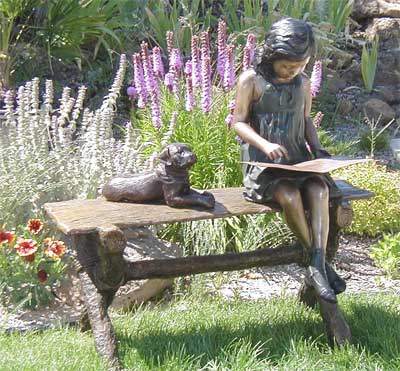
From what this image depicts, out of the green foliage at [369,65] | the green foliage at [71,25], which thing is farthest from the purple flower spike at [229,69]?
the green foliage at [369,65]

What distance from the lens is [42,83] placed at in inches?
Answer: 334

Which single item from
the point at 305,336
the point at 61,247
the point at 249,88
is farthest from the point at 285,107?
the point at 61,247

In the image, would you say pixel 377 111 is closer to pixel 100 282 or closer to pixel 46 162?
pixel 46 162

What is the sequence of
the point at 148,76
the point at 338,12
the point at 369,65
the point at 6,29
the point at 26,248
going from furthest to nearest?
the point at 338,12 → the point at 369,65 → the point at 6,29 → the point at 148,76 → the point at 26,248

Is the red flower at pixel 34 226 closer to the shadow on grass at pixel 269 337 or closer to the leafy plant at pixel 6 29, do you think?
the shadow on grass at pixel 269 337

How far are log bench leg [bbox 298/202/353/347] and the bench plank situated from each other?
1.43 feet

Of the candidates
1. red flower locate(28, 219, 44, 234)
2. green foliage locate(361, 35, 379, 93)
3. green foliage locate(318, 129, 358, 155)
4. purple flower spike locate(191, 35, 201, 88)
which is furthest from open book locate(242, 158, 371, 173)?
green foliage locate(361, 35, 379, 93)

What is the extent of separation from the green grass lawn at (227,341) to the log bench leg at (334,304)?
0.06 m

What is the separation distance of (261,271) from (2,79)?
3708 mm

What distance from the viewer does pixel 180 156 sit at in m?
3.70

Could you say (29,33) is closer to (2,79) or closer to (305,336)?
(2,79)

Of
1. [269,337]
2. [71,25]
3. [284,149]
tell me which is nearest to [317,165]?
[284,149]

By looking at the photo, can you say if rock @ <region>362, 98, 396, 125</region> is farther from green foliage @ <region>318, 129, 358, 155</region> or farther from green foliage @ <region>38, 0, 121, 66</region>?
green foliage @ <region>38, 0, 121, 66</region>

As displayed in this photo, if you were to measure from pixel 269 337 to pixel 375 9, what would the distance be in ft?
24.9
